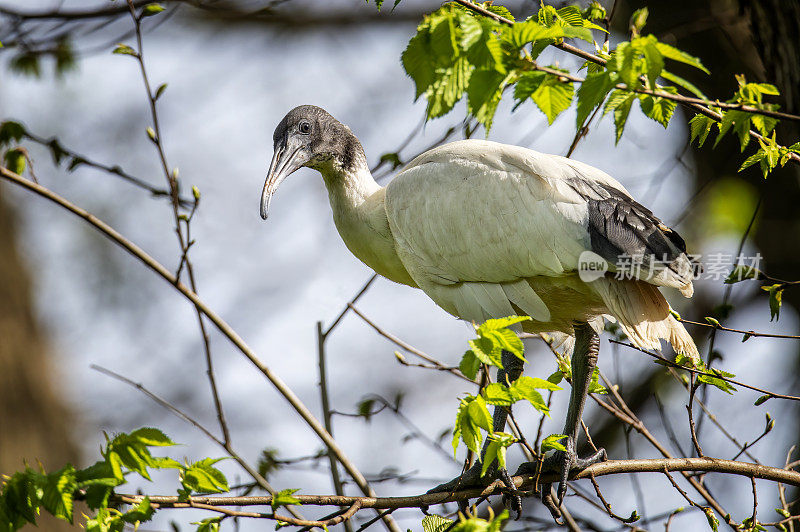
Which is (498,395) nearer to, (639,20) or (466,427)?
(466,427)

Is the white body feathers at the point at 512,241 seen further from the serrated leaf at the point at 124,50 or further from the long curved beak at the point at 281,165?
the serrated leaf at the point at 124,50

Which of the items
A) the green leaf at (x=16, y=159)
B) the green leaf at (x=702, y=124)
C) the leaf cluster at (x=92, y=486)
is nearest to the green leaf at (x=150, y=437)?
the leaf cluster at (x=92, y=486)

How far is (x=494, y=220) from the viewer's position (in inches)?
137

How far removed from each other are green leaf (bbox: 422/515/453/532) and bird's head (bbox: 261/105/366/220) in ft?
6.26

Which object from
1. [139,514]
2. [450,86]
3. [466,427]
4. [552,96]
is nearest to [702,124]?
[552,96]

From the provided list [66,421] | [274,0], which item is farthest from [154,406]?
[274,0]

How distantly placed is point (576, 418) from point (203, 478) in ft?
6.29

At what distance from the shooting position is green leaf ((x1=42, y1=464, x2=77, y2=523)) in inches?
80.4

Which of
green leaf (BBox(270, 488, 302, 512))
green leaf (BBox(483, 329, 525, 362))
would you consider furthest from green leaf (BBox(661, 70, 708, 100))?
green leaf (BBox(270, 488, 302, 512))

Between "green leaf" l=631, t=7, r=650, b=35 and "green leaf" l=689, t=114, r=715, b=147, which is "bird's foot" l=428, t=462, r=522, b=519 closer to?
"green leaf" l=689, t=114, r=715, b=147

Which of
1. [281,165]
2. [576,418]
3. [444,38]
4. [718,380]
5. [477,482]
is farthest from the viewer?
[281,165]

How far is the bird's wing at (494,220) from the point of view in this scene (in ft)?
10.8

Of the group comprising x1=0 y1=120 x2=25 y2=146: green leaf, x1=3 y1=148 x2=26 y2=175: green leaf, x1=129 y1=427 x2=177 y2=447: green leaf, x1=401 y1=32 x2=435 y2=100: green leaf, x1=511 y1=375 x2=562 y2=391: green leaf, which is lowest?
x1=129 y1=427 x2=177 y2=447: green leaf

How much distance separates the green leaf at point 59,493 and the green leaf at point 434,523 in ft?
3.29
